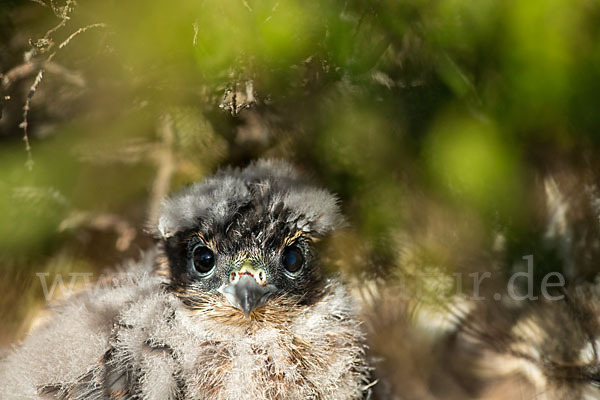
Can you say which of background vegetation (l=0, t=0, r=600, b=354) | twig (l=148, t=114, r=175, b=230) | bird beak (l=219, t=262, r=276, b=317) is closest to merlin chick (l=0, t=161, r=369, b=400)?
bird beak (l=219, t=262, r=276, b=317)

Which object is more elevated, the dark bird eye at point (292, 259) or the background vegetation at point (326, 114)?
the background vegetation at point (326, 114)

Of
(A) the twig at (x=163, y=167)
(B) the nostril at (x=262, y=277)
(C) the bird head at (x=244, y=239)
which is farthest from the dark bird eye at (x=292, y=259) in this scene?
(A) the twig at (x=163, y=167)

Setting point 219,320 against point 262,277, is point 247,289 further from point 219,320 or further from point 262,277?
point 219,320

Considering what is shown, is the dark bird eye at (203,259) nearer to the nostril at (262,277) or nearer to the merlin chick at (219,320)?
the merlin chick at (219,320)

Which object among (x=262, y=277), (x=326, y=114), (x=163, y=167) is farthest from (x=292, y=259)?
(x=163, y=167)

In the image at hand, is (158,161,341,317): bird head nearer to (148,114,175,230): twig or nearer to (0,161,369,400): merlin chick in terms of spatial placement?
(0,161,369,400): merlin chick

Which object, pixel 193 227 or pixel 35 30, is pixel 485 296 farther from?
pixel 35 30

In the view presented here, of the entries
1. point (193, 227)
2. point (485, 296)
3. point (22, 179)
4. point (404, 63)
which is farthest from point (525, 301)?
point (22, 179)
